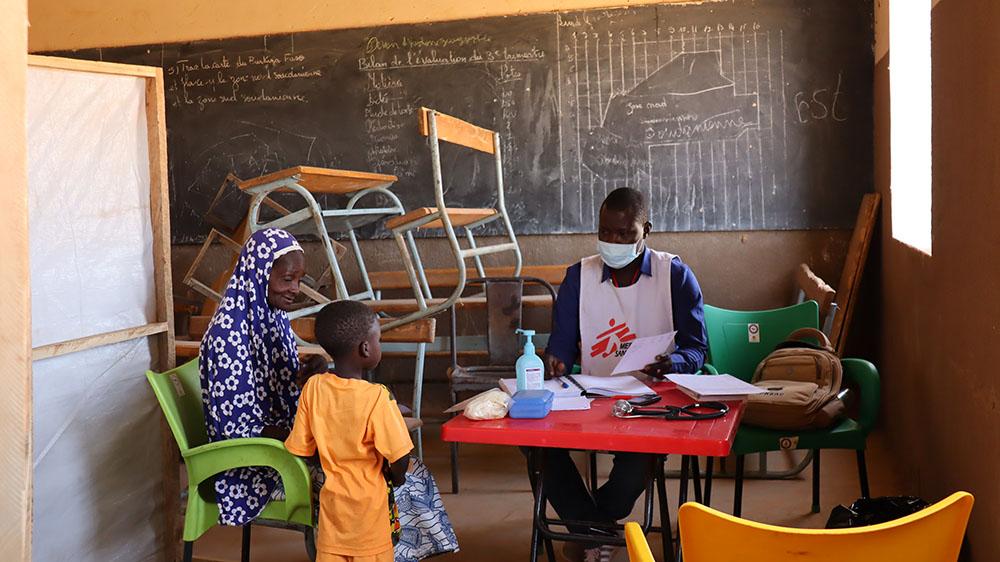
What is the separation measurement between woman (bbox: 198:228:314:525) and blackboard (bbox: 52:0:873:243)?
283 centimetres

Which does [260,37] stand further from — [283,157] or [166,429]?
[166,429]

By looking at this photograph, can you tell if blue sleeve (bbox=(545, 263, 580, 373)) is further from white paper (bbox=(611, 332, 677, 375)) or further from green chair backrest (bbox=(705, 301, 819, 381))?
green chair backrest (bbox=(705, 301, 819, 381))

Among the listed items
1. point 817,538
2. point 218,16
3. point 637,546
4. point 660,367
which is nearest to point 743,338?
point 660,367

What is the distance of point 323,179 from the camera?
11.6 feet

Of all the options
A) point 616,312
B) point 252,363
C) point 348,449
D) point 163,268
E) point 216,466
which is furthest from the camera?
point 616,312

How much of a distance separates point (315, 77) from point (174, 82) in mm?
998

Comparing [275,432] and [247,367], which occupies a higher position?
[247,367]

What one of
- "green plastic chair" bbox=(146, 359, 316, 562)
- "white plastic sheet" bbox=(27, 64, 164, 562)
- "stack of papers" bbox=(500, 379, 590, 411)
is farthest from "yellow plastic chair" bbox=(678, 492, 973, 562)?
"white plastic sheet" bbox=(27, 64, 164, 562)

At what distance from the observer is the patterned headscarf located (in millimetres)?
2422

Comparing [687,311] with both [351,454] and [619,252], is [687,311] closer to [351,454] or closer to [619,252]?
[619,252]

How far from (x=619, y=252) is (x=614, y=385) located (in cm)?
55

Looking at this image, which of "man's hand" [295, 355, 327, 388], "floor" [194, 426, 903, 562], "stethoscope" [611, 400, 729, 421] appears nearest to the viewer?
"stethoscope" [611, 400, 729, 421]

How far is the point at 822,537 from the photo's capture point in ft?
3.59

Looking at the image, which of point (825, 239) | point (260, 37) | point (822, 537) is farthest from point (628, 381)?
point (260, 37)
